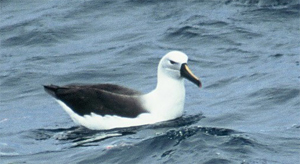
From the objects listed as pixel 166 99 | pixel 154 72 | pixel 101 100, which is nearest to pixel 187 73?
pixel 166 99

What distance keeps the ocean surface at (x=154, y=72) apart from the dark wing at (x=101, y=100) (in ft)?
1.01

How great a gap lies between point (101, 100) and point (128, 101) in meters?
0.43

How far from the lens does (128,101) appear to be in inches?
595

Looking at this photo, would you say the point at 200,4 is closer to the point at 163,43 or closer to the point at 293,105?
the point at 163,43

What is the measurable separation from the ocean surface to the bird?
154 mm

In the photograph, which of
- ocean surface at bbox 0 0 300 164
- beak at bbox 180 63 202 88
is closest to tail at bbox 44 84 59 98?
ocean surface at bbox 0 0 300 164

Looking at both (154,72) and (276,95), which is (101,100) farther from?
(154,72)

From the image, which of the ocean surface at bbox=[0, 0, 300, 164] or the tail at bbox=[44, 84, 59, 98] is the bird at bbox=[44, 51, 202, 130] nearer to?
the tail at bbox=[44, 84, 59, 98]

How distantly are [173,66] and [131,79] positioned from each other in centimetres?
326

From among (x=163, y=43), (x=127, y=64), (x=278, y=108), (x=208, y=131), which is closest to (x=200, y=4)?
(x=163, y=43)

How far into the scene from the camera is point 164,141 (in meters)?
13.9

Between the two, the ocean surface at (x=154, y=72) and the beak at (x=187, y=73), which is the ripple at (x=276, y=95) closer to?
the ocean surface at (x=154, y=72)

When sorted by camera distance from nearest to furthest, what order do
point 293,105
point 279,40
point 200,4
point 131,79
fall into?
point 293,105 → point 131,79 → point 279,40 → point 200,4

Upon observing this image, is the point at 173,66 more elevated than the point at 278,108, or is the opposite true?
the point at 173,66
